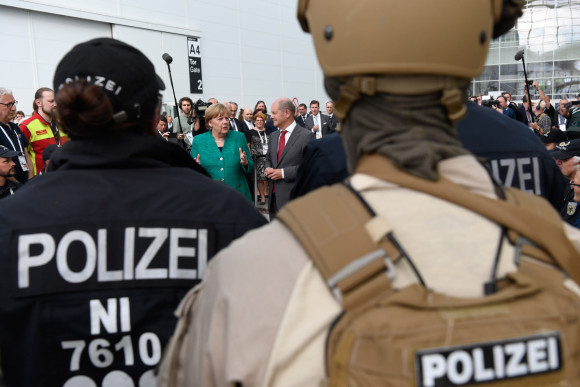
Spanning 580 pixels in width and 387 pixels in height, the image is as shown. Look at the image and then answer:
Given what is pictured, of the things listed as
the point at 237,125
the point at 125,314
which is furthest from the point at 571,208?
the point at 237,125

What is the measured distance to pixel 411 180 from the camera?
1030 mm

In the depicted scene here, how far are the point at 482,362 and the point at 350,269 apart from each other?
0.27m

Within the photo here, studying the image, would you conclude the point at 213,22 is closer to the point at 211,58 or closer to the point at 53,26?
the point at 211,58

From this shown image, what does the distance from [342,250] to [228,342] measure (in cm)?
27

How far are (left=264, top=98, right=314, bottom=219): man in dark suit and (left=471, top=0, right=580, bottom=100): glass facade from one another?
31486 millimetres

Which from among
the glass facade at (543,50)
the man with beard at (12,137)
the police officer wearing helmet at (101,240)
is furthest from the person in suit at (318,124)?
the glass facade at (543,50)

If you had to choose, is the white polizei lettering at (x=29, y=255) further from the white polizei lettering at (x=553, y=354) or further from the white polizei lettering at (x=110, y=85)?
the white polizei lettering at (x=553, y=354)

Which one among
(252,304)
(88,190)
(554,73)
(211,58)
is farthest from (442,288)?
(554,73)

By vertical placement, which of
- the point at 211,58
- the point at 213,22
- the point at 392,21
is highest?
the point at 213,22

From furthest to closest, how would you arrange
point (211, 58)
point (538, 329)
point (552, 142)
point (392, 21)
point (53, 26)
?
point (211, 58)
point (53, 26)
point (552, 142)
point (392, 21)
point (538, 329)

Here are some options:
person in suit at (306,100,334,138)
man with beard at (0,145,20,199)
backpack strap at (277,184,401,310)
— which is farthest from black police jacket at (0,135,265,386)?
person in suit at (306,100,334,138)

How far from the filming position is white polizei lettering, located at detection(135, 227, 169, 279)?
1641 millimetres

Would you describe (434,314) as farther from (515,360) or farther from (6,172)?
(6,172)

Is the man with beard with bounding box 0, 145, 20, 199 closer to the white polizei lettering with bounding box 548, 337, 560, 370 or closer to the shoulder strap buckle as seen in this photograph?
the shoulder strap buckle
